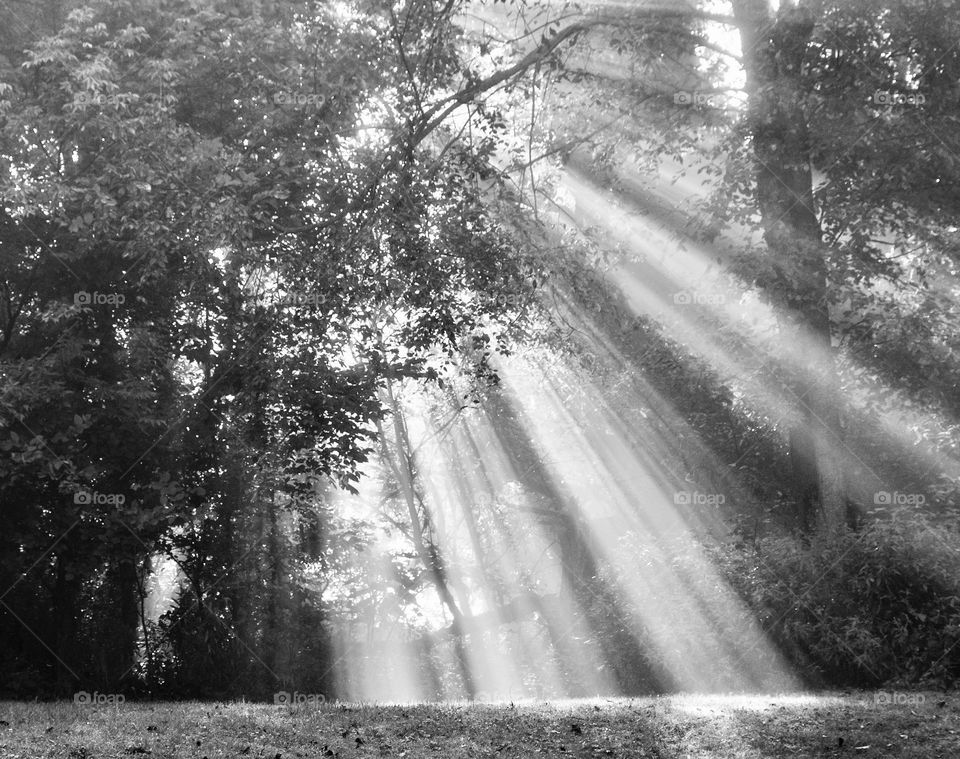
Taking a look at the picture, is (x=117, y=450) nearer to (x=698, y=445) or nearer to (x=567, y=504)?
(x=698, y=445)

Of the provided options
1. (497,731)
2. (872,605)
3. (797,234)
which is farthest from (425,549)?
(497,731)

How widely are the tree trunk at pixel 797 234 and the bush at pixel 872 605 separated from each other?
1.04 metres

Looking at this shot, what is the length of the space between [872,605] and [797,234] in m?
5.90

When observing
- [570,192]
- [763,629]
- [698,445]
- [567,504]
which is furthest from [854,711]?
[567,504]

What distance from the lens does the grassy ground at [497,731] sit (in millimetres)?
7562

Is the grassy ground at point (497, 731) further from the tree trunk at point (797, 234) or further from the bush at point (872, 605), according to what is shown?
the tree trunk at point (797, 234)

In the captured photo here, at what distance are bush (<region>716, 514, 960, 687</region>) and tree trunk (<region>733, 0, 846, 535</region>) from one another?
3.42ft

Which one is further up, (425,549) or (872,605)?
(425,549)

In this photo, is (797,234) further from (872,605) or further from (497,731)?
(497,731)

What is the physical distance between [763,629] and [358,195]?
31.1 ft

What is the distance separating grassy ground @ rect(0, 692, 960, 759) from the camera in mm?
7562

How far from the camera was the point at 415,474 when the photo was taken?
3156cm

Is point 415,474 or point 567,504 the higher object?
point 415,474

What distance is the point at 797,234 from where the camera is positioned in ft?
51.4
